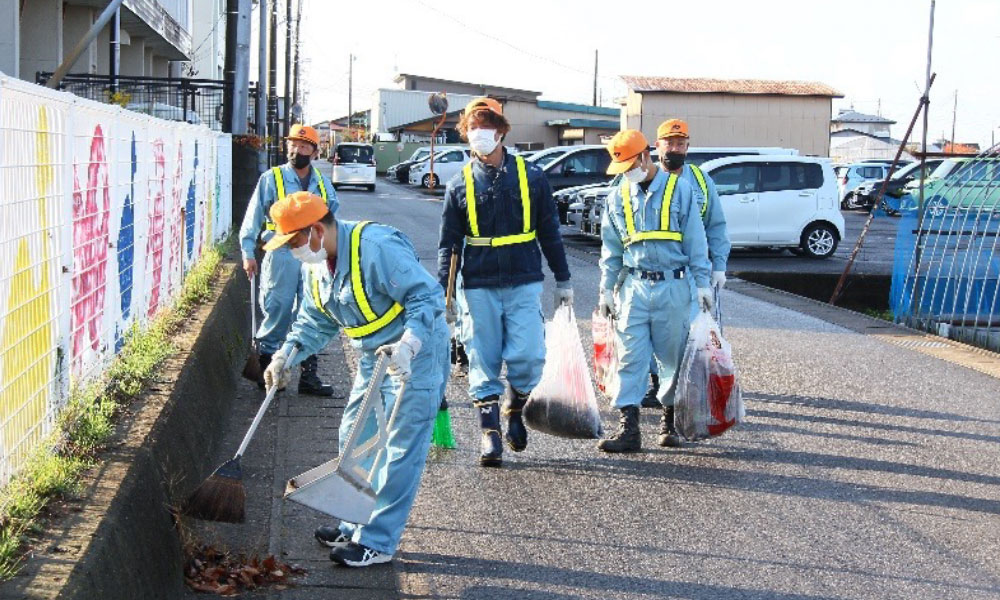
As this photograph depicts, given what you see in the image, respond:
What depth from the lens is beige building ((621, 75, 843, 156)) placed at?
150 feet

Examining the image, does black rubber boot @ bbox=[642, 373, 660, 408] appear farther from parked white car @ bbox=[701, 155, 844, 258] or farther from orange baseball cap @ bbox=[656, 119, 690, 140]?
parked white car @ bbox=[701, 155, 844, 258]

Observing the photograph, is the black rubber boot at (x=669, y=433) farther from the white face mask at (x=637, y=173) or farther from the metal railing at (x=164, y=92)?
the metal railing at (x=164, y=92)

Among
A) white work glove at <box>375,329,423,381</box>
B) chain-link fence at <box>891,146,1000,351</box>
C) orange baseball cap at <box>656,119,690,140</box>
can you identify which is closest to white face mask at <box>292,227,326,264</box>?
white work glove at <box>375,329,423,381</box>

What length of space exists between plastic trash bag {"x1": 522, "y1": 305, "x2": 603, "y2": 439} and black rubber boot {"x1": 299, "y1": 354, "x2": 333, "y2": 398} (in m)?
2.22

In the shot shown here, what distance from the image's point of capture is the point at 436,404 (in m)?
5.58

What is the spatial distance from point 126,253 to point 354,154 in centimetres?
3880

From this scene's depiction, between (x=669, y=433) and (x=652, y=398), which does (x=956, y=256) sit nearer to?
(x=652, y=398)

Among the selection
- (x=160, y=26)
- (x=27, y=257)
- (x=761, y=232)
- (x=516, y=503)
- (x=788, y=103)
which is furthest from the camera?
(x=788, y=103)

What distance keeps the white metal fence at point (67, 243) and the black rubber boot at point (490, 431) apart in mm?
2027

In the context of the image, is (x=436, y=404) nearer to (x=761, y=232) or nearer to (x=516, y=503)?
(x=516, y=503)

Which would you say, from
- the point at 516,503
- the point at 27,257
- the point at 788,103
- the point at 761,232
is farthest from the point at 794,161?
the point at 788,103

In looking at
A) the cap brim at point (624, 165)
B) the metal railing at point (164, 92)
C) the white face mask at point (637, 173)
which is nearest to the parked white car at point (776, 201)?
the metal railing at point (164, 92)

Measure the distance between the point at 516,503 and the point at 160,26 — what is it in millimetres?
26266

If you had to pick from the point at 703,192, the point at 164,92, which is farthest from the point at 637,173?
the point at 164,92
